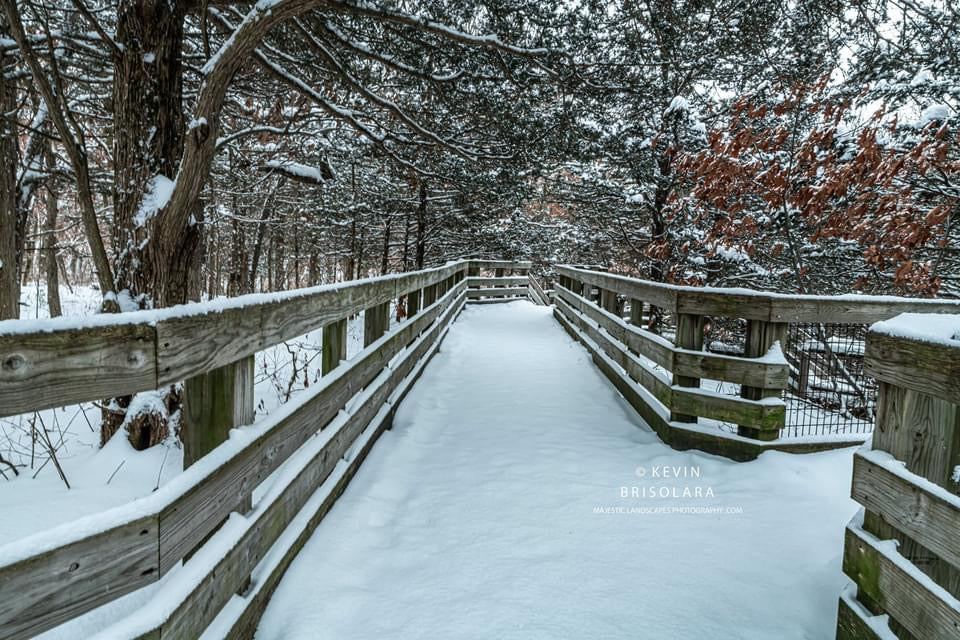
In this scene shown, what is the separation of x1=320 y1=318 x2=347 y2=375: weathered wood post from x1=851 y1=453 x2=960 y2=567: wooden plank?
2542 millimetres

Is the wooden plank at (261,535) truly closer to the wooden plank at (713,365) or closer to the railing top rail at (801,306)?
the wooden plank at (713,365)

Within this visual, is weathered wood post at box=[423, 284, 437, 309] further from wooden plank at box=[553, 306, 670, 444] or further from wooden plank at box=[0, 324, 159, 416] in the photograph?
wooden plank at box=[0, 324, 159, 416]

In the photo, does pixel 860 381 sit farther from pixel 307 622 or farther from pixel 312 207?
pixel 312 207

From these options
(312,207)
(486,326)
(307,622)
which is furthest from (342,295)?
(312,207)

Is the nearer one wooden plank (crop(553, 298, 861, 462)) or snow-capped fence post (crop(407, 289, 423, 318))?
wooden plank (crop(553, 298, 861, 462))

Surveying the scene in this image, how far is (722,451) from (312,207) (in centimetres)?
1420

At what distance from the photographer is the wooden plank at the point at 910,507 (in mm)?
1646

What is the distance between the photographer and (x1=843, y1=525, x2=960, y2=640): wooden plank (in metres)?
1.64

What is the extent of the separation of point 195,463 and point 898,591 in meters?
2.39

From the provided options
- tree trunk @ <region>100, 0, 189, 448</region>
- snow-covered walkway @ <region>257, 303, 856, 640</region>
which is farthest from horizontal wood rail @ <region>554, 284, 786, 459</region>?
tree trunk @ <region>100, 0, 189, 448</region>

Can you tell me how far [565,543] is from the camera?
117 inches

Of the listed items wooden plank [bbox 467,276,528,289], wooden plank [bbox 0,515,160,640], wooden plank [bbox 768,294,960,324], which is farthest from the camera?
wooden plank [bbox 467,276,528,289]

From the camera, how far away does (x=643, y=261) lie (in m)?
13.1

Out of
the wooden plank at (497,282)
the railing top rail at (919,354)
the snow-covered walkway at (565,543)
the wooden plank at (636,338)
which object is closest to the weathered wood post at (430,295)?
the wooden plank at (636,338)
